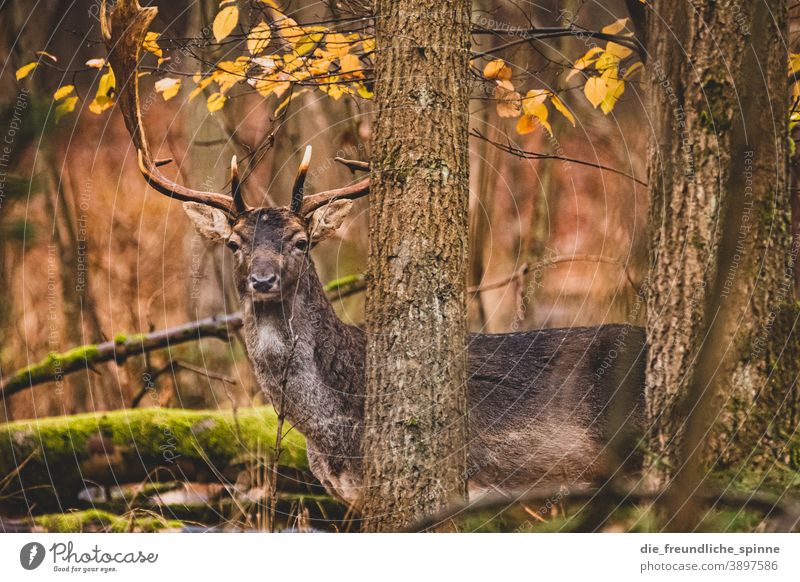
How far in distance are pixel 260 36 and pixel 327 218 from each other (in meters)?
1.48

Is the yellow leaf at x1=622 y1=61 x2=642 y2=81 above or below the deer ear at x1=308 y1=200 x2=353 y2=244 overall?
above

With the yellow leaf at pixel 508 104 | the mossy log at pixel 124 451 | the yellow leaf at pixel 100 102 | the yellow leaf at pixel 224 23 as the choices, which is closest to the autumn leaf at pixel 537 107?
the yellow leaf at pixel 508 104

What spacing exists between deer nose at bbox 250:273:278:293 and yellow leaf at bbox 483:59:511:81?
6.73 ft

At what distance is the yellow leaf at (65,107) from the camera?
663 centimetres

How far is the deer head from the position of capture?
5961 mm

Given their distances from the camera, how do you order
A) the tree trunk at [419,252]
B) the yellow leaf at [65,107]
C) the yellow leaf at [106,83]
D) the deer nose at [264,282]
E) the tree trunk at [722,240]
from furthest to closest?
1. the yellow leaf at [65,107]
2. the yellow leaf at [106,83]
3. the deer nose at [264,282]
4. the tree trunk at [722,240]
5. the tree trunk at [419,252]

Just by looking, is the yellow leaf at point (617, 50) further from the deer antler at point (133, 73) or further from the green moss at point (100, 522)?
the green moss at point (100, 522)

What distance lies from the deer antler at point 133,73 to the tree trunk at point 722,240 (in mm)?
2717

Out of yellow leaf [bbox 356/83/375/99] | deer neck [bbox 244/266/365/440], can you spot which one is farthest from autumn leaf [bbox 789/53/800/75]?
deer neck [bbox 244/266/365/440]

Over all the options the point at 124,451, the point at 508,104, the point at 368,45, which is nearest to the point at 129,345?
the point at 124,451

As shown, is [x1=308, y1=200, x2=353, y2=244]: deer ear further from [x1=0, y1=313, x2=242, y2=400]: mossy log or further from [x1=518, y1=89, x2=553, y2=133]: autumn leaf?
[x1=0, y1=313, x2=242, y2=400]: mossy log

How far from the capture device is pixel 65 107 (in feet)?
22.0

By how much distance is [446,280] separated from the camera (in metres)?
4.83

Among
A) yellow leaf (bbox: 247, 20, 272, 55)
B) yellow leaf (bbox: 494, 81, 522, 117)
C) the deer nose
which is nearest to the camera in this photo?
the deer nose
